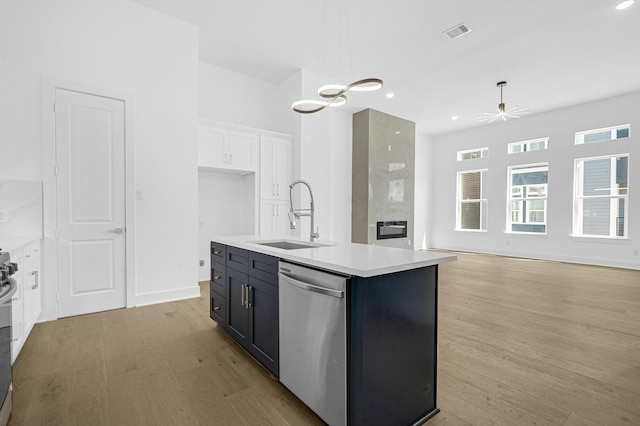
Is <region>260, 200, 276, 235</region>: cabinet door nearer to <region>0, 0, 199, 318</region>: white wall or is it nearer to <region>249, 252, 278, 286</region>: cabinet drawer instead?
<region>0, 0, 199, 318</region>: white wall

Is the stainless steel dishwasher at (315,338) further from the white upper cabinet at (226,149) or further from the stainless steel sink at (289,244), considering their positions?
the white upper cabinet at (226,149)

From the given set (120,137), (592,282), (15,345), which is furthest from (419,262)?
(592,282)

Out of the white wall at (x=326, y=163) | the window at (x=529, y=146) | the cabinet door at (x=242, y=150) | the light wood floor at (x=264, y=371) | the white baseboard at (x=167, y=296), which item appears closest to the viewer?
the light wood floor at (x=264, y=371)

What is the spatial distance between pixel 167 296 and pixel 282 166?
2.57 meters

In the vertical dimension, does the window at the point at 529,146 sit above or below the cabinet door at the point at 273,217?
above

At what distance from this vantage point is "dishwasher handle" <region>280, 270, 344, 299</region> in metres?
1.38

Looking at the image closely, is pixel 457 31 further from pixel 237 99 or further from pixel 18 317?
pixel 18 317

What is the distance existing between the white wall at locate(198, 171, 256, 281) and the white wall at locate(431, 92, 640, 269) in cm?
653

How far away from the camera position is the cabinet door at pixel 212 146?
4.20 metres

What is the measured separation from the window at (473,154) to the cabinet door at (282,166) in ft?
19.6

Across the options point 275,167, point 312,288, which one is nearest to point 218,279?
point 312,288

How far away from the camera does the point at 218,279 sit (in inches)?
109

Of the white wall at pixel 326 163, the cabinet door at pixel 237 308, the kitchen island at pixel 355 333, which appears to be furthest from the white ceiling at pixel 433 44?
the kitchen island at pixel 355 333

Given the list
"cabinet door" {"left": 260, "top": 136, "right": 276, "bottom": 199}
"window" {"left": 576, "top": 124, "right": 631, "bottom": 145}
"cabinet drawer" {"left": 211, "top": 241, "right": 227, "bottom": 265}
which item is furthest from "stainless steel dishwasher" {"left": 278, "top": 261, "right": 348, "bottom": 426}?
"window" {"left": 576, "top": 124, "right": 631, "bottom": 145}
